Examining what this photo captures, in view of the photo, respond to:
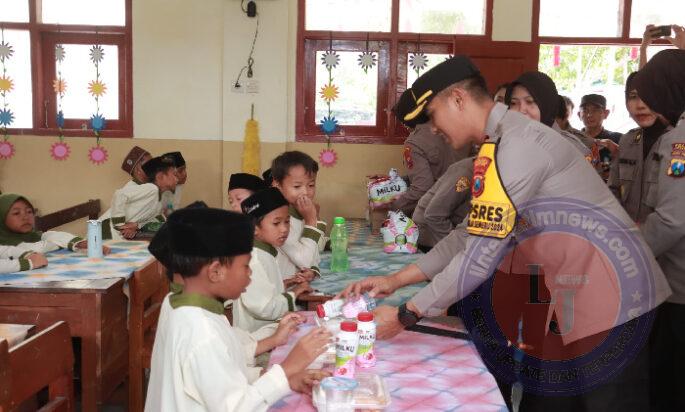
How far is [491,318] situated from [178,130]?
4.02 meters

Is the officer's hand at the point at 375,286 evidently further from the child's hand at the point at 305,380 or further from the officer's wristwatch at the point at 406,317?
the child's hand at the point at 305,380

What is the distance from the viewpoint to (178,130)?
6.34m

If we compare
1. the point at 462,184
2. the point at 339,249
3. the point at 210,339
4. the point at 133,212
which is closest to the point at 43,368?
the point at 210,339

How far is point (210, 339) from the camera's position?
173 centimetres

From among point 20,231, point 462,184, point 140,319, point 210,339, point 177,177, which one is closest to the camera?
point 210,339

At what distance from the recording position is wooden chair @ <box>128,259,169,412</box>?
2.78 meters

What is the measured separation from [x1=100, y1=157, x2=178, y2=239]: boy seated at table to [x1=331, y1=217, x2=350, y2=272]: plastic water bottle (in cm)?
223

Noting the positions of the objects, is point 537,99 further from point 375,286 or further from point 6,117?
point 6,117

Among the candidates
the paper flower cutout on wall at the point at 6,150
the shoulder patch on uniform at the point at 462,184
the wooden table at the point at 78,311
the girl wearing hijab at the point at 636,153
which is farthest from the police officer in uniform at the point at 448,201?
the paper flower cutout on wall at the point at 6,150

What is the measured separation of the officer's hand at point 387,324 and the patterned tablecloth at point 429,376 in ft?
0.12

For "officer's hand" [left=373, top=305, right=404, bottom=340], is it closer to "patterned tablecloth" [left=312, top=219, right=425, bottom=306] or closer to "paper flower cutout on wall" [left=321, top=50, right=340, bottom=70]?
"patterned tablecloth" [left=312, top=219, right=425, bottom=306]

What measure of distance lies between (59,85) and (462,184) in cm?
441

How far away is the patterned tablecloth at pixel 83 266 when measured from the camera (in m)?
3.22

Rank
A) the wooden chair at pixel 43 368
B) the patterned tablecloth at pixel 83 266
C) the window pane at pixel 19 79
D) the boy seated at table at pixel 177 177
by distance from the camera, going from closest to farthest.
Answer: the wooden chair at pixel 43 368, the patterned tablecloth at pixel 83 266, the boy seated at table at pixel 177 177, the window pane at pixel 19 79
